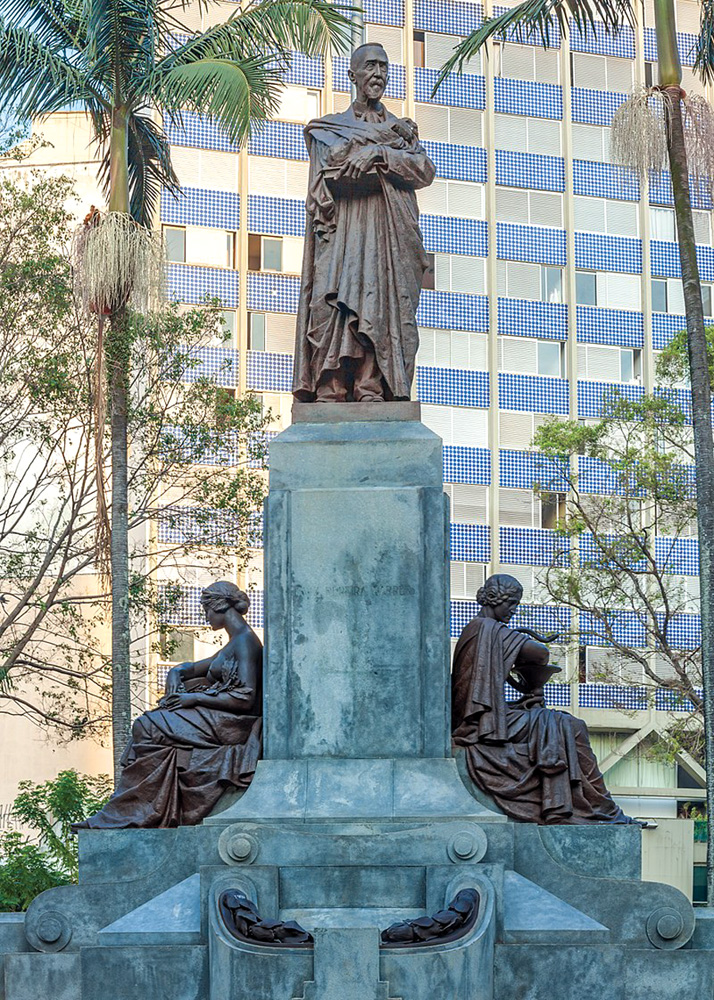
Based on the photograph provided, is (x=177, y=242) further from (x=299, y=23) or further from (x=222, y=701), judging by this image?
(x=222, y=701)

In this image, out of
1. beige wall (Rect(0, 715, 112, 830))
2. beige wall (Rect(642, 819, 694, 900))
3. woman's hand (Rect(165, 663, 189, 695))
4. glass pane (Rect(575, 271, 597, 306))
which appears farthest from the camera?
glass pane (Rect(575, 271, 597, 306))

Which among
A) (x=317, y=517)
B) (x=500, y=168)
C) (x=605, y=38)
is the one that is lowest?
(x=317, y=517)

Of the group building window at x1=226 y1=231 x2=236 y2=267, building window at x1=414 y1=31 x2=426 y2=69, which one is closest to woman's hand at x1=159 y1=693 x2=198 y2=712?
building window at x1=226 y1=231 x2=236 y2=267

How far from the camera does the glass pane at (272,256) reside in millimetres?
49906

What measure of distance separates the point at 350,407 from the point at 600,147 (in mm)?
41872

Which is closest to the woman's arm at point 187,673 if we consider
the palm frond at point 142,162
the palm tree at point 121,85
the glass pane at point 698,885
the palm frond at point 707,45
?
the palm tree at point 121,85

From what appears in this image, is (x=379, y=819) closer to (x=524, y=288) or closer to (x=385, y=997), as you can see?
(x=385, y=997)

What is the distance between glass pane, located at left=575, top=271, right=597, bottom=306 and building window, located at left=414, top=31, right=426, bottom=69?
277 inches

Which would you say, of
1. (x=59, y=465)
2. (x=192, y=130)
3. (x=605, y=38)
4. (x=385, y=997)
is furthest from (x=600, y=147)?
(x=385, y=997)

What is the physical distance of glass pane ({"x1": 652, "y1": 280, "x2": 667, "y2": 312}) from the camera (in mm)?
53406

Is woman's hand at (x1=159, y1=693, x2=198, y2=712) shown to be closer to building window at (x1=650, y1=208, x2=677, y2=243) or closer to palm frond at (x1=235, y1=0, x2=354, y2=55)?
palm frond at (x1=235, y1=0, x2=354, y2=55)

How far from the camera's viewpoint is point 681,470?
3234cm

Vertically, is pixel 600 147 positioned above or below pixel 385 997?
above

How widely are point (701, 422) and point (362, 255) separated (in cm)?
1064
